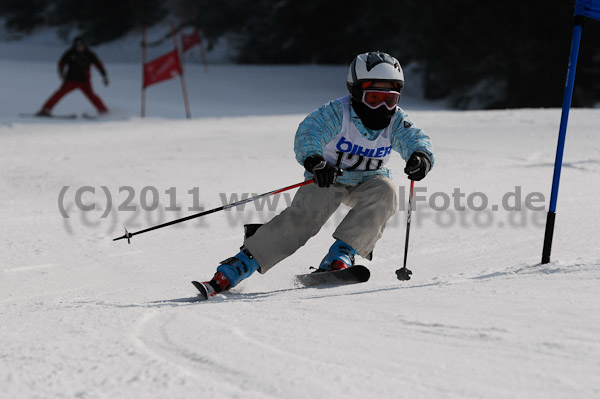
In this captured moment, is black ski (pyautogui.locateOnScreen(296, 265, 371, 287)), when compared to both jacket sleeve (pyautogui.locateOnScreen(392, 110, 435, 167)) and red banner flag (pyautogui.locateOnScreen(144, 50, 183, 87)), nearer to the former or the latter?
jacket sleeve (pyautogui.locateOnScreen(392, 110, 435, 167))

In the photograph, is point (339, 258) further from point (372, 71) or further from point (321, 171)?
point (372, 71)

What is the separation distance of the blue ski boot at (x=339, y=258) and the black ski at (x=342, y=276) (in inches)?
4.0

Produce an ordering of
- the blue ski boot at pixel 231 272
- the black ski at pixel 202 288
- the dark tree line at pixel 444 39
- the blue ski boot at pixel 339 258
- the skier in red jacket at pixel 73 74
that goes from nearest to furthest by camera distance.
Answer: the black ski at pixel 202 288
the blue ski boot at pixel 231 272
the blue ski boot at pixel 339 258
the skier in red jacket at pixel 73 74
the dark tree line at pixel 444 39

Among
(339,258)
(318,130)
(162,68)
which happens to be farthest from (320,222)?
(162,68)

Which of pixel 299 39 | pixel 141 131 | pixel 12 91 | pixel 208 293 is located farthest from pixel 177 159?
pixel 299 39

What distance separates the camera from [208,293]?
3816mm

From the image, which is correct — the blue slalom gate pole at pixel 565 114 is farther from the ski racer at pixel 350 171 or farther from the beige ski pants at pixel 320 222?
the beige ski pants at pixel 320 222

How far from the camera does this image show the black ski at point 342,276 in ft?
13.0

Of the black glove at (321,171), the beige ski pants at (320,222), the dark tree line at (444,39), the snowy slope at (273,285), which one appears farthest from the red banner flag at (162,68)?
the black glove at (321,171)

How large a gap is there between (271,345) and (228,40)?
26.9m

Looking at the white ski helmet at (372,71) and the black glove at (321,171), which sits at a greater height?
A: the white ski helmet at (372,71)

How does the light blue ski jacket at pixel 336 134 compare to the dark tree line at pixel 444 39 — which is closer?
the light blue ski jacket at pixel 336 134

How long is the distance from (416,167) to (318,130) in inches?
22.3

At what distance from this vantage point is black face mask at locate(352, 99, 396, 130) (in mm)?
4328
